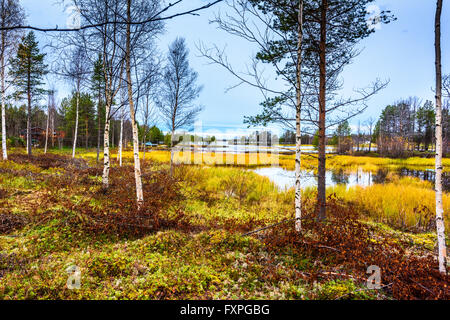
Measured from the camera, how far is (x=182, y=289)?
10.4 feet

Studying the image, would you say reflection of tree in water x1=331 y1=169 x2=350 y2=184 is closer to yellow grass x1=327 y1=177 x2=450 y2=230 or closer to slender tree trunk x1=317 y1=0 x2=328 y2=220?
yellow grass x1=327 y1=177 x2=450 y2=230

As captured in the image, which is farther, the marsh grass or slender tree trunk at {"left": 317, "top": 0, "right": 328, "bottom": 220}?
slender tree trunk at {"left": 317, "top": 0, "right": 328, "bottom": 220}

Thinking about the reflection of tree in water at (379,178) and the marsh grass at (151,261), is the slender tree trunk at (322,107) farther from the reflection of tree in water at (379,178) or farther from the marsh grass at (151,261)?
the reflection of tree in water at (379,178)

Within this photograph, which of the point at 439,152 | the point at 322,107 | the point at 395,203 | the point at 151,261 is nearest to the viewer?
the point at 439,152

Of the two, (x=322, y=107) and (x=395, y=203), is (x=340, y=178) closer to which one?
(x=395, y=203)

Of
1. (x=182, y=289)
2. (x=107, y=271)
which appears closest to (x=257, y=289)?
(x=182, y=289)

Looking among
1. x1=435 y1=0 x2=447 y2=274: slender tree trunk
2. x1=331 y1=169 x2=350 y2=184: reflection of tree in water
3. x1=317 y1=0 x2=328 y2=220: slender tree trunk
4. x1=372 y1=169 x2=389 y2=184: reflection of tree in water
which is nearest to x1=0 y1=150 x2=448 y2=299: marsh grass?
x1=435 y1=0 x2=447 y2=274: slender tree trunk

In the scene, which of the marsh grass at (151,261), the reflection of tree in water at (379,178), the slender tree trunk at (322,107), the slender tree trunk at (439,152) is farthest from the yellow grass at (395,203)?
the reflection of tree in water at (379,178)

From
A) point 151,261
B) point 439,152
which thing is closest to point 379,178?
point 439,152

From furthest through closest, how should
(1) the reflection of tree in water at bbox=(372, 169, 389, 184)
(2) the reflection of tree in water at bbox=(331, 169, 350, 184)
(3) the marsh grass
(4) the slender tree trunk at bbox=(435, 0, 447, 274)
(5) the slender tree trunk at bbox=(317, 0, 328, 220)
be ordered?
1. (2) the reflection of tree in water at bbox=(331, 169, 350, 184)
2. (1) the reflection of tree in water at bbox=(372, 169, 389, 184)
3. (5) the slender tree trunk at bbox=(317, 0, 328, 220)
4. (4) the slender tree trunk at bbox=(435, 0, 447, 274)
5. (3) the marsh grass

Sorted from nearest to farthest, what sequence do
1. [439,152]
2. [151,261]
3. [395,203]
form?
[439,152], [151,261], [395,203]

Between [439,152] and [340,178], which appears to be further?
[340,178]

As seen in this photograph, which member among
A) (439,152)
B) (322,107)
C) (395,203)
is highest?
(322,107)
